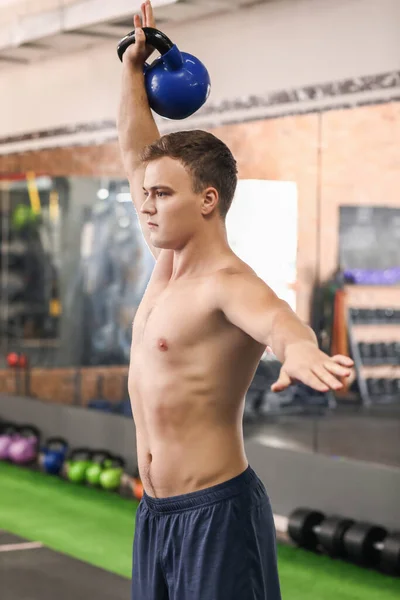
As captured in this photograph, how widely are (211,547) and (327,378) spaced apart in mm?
673

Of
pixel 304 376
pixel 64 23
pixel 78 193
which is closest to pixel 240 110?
pixel 64 23

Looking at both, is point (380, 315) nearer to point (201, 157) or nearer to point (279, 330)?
point (201, 157)

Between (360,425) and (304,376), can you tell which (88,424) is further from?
(304,376)

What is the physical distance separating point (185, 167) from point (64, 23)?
13.0ft

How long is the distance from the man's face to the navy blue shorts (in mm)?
543

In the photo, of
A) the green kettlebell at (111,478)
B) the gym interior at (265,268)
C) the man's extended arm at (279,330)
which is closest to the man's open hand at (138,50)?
the man's extended arm at (279,330)

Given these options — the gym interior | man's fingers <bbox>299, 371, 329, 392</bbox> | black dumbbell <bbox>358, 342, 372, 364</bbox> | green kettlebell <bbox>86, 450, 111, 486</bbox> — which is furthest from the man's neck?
green kettlebell <bbox>86, 450, 111, 486</bbox>

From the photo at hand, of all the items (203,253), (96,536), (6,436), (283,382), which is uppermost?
(203,253)

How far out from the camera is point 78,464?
636cm

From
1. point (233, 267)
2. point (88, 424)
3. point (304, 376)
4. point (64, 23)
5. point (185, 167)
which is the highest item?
point (64, 23)

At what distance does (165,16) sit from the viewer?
550 centimetres

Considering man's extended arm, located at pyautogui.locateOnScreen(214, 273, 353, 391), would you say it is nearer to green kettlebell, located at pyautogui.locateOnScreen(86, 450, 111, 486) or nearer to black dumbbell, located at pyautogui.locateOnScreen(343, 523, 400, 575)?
black dumbbell, located at pyautogui.locateOnScreen(343, 523, 400, 575)

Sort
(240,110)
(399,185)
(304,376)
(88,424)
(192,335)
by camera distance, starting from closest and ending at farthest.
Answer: (304,376) < (192,335) < (399,185) < (240,110) < (88,424)

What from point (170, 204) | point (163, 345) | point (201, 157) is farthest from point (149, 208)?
point (163, 345)
